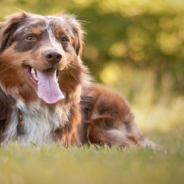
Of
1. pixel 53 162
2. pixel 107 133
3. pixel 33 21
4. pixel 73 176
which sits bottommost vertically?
pixel 107 133

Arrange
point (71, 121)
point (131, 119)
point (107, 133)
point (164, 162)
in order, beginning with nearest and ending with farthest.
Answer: point (164, 162)
point (71, 121)
point (107, 133)
point (131, 119)

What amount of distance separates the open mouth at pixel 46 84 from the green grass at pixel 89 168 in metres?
1.13

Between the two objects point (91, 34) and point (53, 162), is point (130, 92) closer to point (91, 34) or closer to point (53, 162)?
point (91, 34)

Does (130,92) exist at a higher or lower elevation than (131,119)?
lower

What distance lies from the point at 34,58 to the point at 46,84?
39 centimetres

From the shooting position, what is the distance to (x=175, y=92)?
12.1 meters

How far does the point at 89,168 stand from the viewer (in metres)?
2.39

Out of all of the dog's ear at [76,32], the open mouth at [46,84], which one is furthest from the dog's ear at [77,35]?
the open mouth at [46,84]

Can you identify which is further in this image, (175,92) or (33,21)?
(175,92)

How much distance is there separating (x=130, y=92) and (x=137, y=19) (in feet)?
9.90

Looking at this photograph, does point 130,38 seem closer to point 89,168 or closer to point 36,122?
point 36,122

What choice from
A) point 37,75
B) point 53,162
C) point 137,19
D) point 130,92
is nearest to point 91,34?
point 137,19

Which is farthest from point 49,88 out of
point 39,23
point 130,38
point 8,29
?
point 130,38

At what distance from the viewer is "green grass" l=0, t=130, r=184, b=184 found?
6.81 feet
